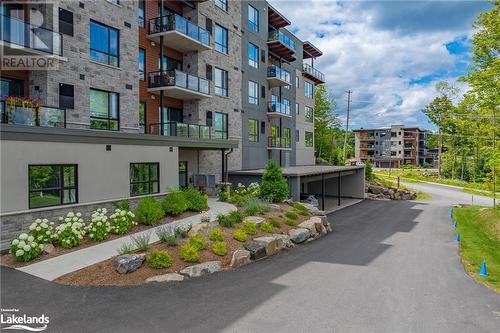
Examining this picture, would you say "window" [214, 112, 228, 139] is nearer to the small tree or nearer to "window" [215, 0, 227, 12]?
the small tree

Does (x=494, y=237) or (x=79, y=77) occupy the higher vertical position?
(x=79, y=77)

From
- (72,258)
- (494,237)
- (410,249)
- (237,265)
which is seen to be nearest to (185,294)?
(237,265)

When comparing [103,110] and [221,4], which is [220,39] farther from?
[103,110]

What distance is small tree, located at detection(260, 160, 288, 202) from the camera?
67.6 ft

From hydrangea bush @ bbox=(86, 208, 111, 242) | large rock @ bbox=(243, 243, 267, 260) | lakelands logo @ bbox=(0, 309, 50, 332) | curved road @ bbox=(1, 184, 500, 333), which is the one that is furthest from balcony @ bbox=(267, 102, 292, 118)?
lakelands logo @ bbox=(0, 309, 50, 332)

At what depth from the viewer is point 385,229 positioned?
20578 mm

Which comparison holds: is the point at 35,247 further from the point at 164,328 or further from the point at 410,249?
the point at 410,249

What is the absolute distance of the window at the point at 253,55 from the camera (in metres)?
29.6

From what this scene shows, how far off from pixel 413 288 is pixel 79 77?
54.5 ft

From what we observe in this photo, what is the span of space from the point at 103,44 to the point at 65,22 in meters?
2.17

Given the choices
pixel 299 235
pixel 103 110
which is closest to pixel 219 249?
pixel 299 235

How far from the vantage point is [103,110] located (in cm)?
1734

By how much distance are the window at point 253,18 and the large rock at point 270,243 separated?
22.4 m

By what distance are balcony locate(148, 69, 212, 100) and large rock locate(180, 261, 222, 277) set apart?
12628 mm
